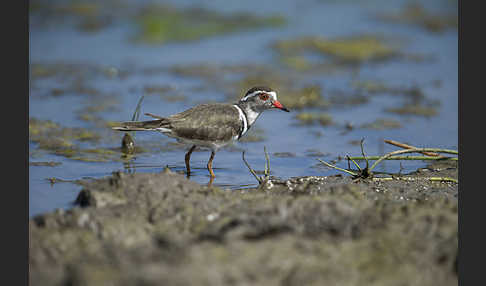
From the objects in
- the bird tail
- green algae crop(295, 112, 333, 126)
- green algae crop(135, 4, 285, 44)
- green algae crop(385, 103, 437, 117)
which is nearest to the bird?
the bird tail

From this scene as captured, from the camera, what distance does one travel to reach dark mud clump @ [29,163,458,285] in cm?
390

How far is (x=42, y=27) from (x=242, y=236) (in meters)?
12.1

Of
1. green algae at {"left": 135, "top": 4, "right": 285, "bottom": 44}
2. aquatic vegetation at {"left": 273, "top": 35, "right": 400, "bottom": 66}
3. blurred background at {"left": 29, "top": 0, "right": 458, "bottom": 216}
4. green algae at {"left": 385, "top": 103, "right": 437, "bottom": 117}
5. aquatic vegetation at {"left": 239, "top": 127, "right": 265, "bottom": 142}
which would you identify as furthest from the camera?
green algae at {"left": 135, "top": 4, "right": 285, "bottom": 44}

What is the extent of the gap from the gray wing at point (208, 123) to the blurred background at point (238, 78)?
534mm

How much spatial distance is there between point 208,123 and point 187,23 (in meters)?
8.14

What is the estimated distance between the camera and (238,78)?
12.0m

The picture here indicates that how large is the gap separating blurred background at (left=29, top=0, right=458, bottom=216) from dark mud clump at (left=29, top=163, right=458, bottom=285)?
1.48 meters

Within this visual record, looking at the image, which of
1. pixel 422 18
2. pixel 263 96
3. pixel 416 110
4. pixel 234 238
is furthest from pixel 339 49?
pixel 234 238

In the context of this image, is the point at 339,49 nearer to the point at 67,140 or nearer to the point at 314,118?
the point at 314,118

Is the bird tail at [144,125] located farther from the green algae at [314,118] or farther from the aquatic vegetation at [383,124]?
the aquatic vegetation at [383,124]

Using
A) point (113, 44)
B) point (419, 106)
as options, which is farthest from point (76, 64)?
point (419, 106)

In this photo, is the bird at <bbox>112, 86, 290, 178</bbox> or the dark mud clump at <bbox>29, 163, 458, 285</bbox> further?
the bird at <bbox>112, 86, 290, 178</bbox>

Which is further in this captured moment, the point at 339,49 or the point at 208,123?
the point at 339,49

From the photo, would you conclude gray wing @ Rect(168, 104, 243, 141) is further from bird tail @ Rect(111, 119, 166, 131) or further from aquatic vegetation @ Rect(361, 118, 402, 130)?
aquatic vegetation @ Rect(361, 118, 402, 130)
